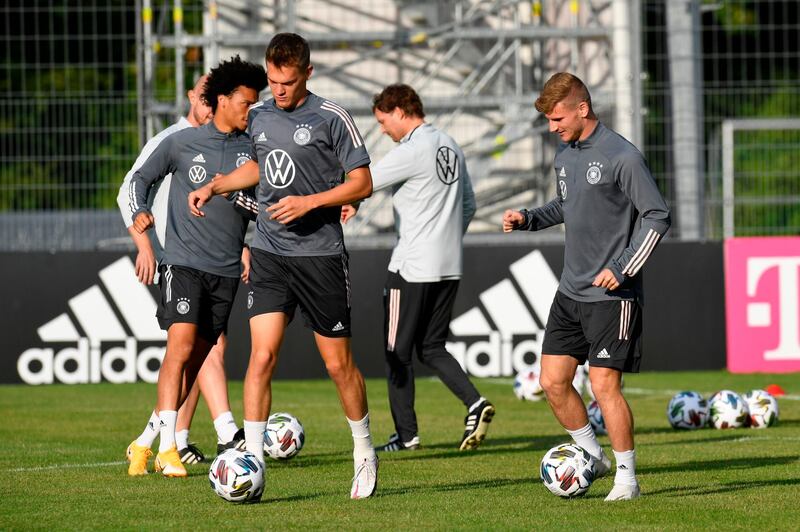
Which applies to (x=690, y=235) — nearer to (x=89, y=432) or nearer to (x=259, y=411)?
(x=89, y=432)

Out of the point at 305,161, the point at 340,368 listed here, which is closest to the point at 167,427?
the point at 340,368

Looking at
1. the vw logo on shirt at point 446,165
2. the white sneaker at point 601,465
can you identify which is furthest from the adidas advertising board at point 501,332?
the white sneaker at point 601,465

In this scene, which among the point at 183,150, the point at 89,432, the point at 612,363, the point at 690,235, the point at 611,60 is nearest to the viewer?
the point at 612,363

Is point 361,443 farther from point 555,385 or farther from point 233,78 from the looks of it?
point 233,78

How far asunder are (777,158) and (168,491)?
10335 mm

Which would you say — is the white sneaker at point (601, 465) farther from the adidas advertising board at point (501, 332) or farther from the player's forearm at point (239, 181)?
the adidas advertising board at point (501, 332)

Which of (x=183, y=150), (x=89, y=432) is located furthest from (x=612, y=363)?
(x=89, y=432)

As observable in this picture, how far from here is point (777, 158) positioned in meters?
15.9

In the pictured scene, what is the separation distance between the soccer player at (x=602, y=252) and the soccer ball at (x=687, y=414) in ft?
11.2

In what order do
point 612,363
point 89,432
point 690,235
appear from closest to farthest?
point 612,363, point 89,432, point 690,235

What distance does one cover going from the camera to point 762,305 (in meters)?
15.3

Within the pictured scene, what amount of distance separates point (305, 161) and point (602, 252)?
1.50 m

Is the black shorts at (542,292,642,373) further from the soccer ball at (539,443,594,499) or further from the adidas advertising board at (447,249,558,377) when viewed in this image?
the adidas advertising board at (447,249,558,377)

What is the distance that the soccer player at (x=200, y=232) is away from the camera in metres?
8.02
